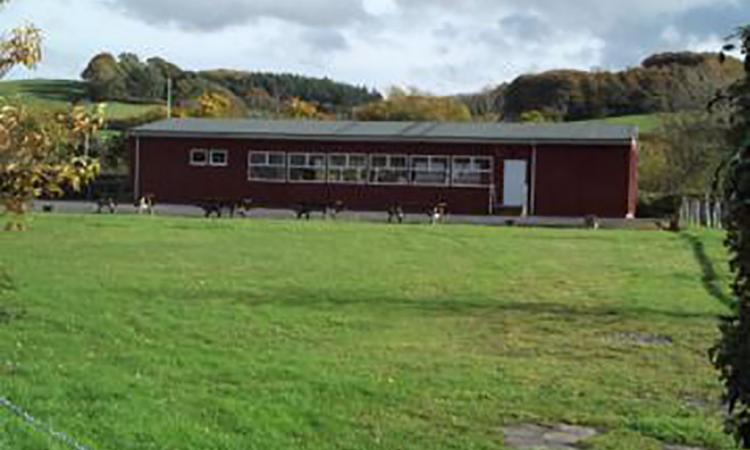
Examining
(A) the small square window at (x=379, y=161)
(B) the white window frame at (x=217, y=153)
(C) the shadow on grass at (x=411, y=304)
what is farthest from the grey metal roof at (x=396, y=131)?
(C) the shadow on grass at (x=411, y=304)

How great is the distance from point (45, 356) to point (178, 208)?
3710 cm

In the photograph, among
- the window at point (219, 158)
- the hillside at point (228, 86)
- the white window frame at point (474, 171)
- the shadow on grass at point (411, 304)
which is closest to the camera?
the shadow on grass at point (411, 304)

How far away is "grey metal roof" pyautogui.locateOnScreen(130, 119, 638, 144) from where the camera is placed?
45.6m

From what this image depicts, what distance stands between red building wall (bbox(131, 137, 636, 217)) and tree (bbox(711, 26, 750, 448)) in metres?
40.5

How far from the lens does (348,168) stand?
47719mm

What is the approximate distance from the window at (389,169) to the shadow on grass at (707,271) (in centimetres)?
1646

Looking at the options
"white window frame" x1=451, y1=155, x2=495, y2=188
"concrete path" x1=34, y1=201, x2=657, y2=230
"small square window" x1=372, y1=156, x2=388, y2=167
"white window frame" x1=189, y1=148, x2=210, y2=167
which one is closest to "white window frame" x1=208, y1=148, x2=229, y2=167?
"white window frame" x1=189, y1=148, x2=210, y2=167

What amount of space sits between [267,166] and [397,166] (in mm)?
5412

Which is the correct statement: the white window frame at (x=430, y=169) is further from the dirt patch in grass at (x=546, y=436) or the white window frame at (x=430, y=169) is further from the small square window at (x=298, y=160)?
the dirt patch in grass at (x=546, y=436)

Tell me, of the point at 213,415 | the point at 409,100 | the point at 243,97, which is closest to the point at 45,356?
the point at 213,415

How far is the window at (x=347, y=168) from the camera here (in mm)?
47500

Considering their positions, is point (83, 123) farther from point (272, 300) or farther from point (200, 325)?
point (272, 300)

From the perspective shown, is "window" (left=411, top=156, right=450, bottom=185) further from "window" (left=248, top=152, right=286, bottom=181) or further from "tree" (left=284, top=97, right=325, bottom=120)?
"tree" (left=284, top=97, right=325, bottom=120)

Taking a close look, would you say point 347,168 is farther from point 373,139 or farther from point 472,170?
point 472,170
